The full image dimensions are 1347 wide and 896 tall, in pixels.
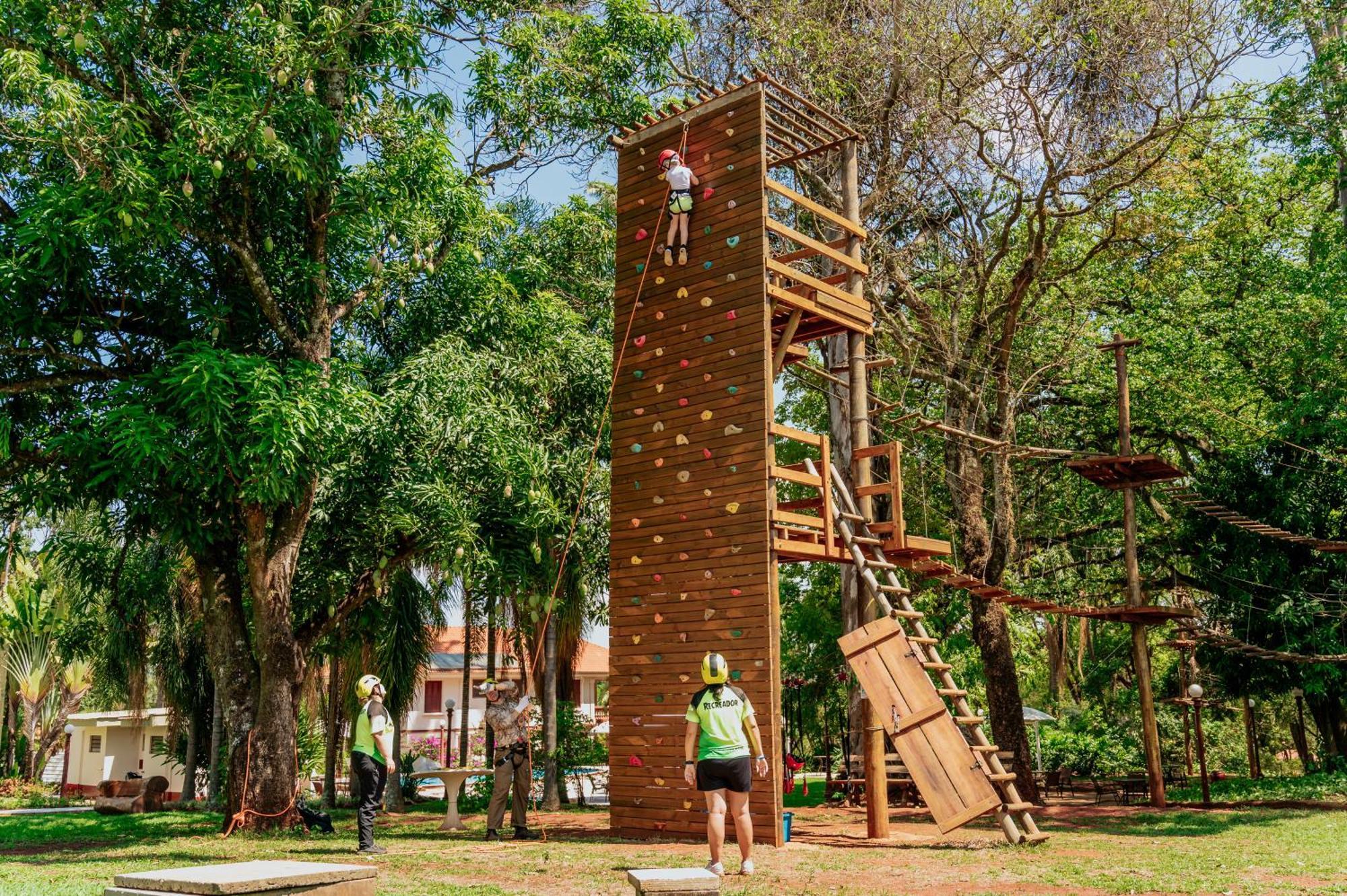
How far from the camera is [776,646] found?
11508 millimetres

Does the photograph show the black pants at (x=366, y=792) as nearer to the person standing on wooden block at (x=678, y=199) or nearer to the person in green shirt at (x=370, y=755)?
the person in green shirt at (x=370, y=755)

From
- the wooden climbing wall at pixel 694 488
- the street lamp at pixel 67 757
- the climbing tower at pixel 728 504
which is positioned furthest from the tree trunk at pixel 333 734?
the street lamp at pixel 67 757

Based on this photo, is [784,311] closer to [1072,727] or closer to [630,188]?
[630,188]

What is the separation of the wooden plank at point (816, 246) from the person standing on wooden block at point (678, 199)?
1.01 metres

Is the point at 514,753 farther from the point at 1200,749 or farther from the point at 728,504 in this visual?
the point at 1200,749

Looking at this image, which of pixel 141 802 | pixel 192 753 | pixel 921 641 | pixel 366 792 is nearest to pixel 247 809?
pixel 366 792

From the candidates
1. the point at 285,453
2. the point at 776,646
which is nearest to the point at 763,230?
the point at 776,646

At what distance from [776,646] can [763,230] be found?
180 inches

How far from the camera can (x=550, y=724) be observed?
2064 centimetres

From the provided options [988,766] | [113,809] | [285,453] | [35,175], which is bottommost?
[113,809]

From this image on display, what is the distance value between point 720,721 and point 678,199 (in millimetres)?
6563

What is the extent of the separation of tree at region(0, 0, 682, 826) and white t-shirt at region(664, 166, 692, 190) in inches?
125

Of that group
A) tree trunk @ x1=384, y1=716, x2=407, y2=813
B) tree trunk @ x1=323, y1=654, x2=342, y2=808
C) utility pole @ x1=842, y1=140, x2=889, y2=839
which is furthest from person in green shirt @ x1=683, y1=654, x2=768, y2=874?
tree trunk @ x1=323, y1=654, x2=342, y2=808

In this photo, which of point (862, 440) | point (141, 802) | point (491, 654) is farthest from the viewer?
point (141, 802)
